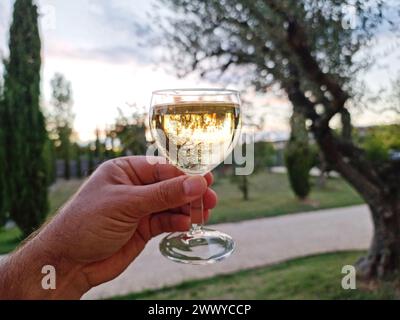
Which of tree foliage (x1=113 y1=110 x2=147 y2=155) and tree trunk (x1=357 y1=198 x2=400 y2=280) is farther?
tree trunk (x1=357 y1=198 x2=400 y2=280)

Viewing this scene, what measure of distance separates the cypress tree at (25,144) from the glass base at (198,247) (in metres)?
Answer: 1.16

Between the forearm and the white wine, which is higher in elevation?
the white wine

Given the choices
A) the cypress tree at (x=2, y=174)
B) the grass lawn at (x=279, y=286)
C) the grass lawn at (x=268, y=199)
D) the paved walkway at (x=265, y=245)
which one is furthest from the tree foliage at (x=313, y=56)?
the grass lawn at (x=268, y=199)

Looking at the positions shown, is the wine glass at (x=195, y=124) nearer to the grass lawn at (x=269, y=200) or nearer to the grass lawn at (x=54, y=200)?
the grass lawn at (x=54, y=200)

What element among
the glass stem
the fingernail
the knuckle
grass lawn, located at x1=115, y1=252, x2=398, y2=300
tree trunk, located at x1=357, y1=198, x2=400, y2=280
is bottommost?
grass lawn, located at x1=115, y1=252, x2=398, y2=300

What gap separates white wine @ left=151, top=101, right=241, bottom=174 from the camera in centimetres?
52

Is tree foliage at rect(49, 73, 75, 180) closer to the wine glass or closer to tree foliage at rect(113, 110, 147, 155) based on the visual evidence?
tree foliage at rect(113, 110, 147, 155)

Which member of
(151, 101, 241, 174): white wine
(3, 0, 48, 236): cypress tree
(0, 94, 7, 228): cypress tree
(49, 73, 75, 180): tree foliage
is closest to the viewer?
(151, 101, 241, 174): white wine

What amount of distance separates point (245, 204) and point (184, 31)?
287 centimetres

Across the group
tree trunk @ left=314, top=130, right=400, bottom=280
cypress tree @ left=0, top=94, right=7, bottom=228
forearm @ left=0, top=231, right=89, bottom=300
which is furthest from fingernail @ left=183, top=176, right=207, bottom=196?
cypress tree @ left=0, top=94, right=7, bottom=228

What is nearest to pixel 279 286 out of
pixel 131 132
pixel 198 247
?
pixel 131 132

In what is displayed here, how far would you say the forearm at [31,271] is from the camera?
2.25 feet
